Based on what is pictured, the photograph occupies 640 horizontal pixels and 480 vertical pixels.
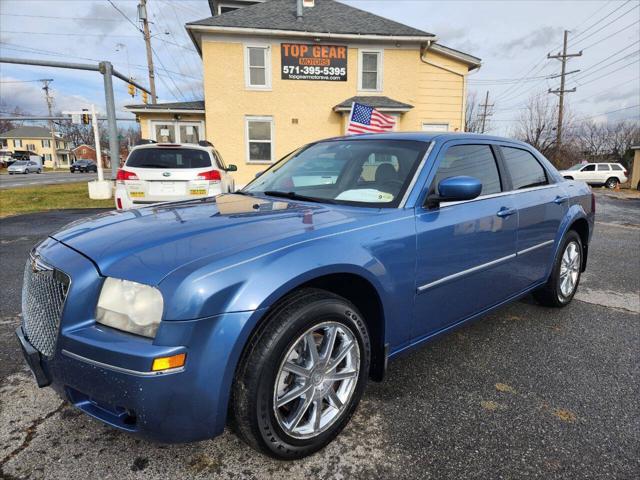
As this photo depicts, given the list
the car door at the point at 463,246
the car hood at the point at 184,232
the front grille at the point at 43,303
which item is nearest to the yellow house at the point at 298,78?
the car door at the point at 463,246

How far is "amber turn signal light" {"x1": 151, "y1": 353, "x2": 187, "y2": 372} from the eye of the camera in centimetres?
159

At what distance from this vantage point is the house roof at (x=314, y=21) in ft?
49.5

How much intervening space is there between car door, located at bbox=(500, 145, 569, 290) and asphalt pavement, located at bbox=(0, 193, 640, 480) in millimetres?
570

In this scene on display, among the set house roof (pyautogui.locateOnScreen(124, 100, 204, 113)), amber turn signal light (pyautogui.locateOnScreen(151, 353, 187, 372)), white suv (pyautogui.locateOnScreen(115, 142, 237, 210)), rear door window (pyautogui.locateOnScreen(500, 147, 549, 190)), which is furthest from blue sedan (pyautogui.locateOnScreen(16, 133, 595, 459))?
house roof (pyautogui.locateOnScreen(124, 100, 204, 113))

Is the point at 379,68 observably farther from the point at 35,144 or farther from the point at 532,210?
the point at 35,144

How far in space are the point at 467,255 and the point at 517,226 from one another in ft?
2.50

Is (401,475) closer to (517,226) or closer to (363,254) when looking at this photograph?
(363,254)

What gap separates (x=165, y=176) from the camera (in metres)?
7.57

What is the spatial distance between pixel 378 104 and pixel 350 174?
13.3 m

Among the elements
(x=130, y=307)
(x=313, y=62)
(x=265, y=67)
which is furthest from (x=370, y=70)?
(x=130, y=307)

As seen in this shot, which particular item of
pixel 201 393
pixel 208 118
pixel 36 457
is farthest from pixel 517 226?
pixel 208 118

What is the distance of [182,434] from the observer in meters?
1.70

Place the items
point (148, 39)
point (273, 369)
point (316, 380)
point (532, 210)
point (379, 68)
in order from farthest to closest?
point (148, 39), point (379, 68), point (532, 210), point (316, 380), point (273, 369)

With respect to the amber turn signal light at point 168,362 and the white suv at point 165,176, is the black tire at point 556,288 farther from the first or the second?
the white suv at point 165,176
